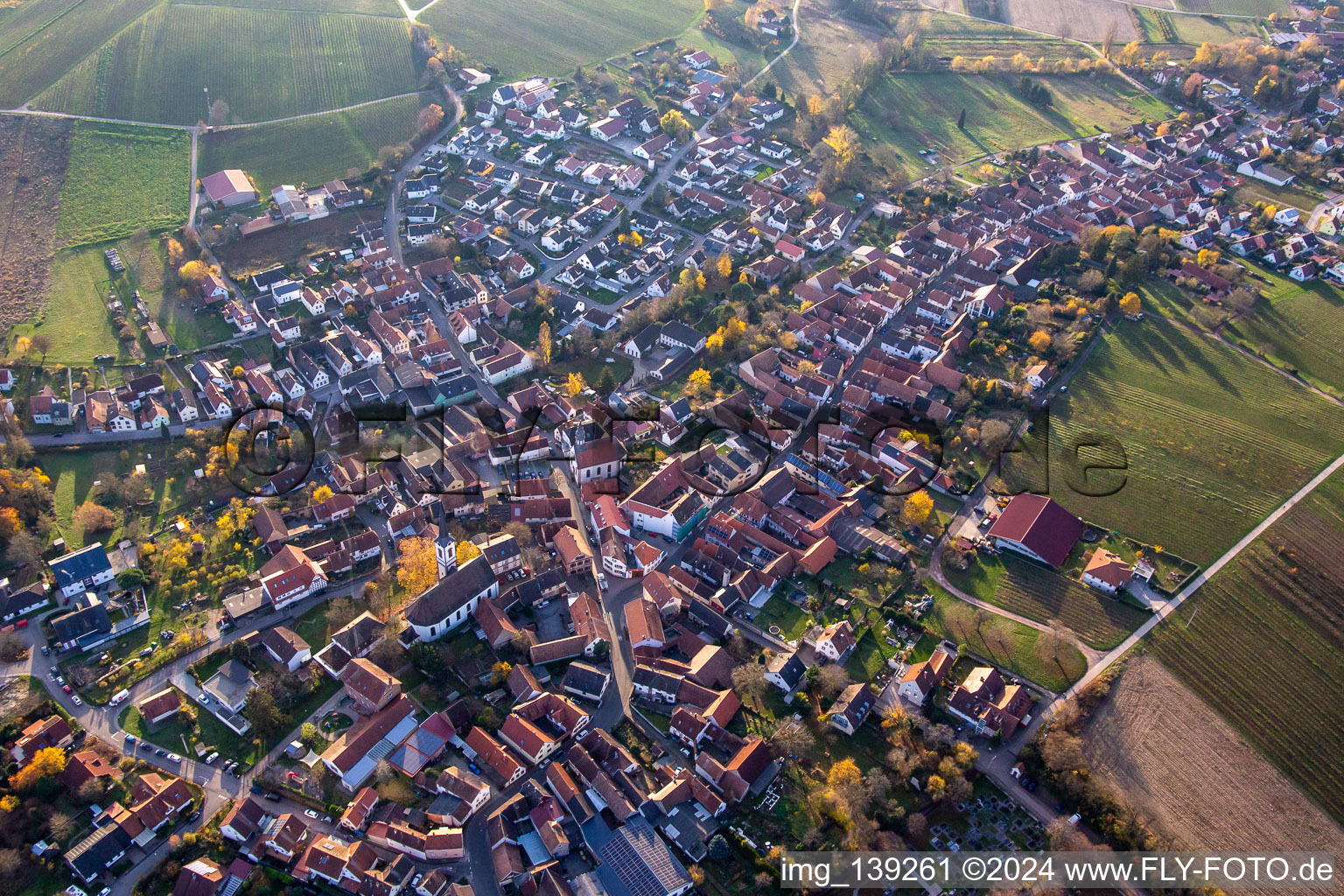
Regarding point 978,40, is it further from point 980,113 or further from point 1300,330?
point 1300,330

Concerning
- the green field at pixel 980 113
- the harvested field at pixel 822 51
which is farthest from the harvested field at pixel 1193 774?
the harvested field at pixel 822 51

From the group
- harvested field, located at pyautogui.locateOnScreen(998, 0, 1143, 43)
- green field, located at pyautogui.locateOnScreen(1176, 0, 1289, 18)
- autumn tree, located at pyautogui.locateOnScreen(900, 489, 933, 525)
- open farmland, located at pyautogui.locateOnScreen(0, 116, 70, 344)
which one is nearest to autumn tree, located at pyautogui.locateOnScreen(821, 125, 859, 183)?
autumn tree, located at pyautogui.locateOnScreen(900, 489, 933, 525)

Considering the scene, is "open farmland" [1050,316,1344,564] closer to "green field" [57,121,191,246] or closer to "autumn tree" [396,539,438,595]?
"autumn tree" [396,539,438,595]

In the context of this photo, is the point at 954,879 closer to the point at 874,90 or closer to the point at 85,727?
the point at 85,727

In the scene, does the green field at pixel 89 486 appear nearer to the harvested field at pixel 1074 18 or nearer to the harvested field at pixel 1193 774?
the harvested field at pixel 1193 774

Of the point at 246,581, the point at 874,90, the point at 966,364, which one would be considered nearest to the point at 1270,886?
the point at 966,364

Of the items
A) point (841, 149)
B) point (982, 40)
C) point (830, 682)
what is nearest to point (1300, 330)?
point (841, 149)
